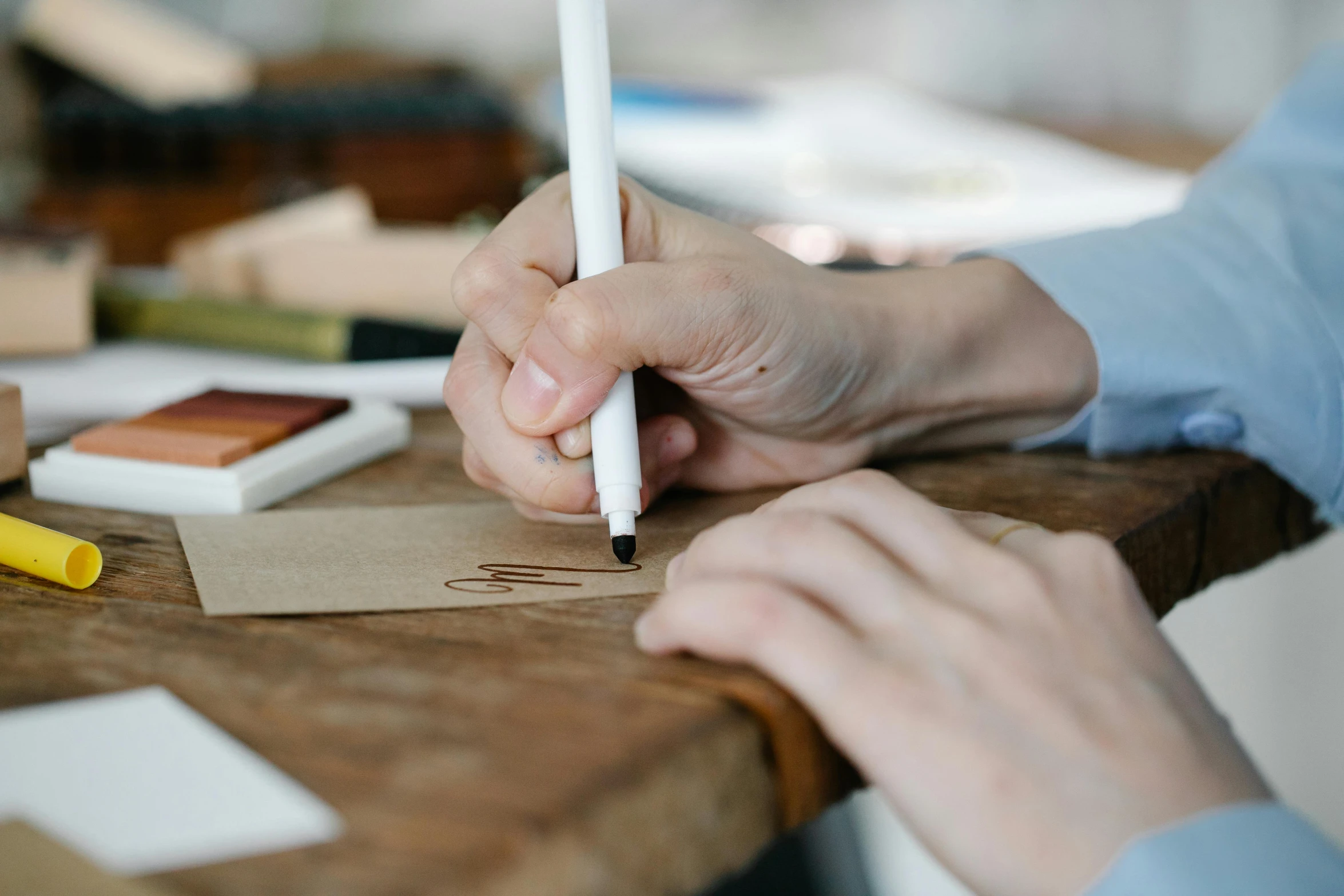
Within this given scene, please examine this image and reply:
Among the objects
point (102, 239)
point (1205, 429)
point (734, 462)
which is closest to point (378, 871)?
point (734, 462)

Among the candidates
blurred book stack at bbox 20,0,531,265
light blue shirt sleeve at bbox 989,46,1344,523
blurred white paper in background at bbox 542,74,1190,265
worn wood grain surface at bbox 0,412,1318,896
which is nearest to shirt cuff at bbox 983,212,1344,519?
light blue shirt sleeve at bbox 989,46,1344,523

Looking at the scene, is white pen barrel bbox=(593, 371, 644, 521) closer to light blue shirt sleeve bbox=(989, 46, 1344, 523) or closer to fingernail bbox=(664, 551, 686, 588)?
fingernail bbox=(664, 551, 686, 588)

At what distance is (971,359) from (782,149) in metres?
1.12

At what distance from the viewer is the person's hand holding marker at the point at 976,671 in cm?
29

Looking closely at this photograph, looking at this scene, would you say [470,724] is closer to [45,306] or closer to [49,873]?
[49,873]

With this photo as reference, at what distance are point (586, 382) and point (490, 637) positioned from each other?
0.12 meters

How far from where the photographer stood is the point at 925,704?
0.30 metres

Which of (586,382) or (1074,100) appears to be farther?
(1074,100)

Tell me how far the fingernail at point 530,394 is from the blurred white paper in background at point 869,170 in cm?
61

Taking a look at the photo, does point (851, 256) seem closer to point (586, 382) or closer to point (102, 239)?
point (586, 382)

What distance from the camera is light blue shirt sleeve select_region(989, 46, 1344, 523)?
562mm

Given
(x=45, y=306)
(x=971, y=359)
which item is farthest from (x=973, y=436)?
(x=45, y=306)

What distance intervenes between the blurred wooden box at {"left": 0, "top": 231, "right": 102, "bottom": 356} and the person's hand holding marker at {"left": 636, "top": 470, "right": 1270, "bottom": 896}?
0.52 m

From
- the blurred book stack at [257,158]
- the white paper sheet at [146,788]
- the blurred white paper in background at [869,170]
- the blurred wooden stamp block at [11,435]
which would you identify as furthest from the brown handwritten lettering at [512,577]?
the blurred book stack at [257,158]
